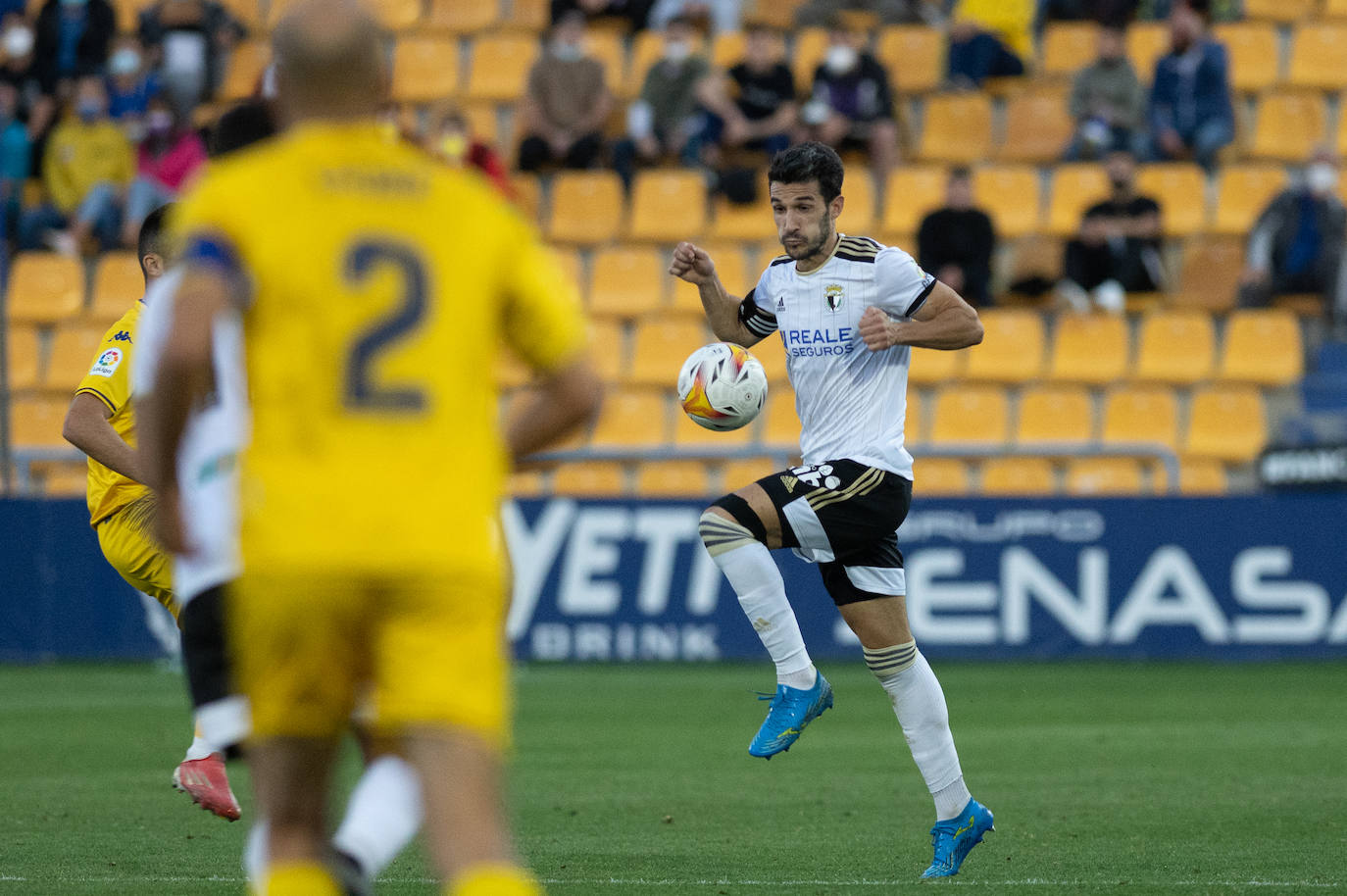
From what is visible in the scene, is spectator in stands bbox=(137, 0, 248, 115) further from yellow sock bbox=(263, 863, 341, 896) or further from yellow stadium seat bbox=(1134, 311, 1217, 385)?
yellow sock bbox=(263, 863, 341, 896)

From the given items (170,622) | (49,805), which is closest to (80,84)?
(170,622)

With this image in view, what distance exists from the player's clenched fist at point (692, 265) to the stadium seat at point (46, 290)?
42.1ft

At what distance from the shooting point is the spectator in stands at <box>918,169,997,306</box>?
1670 centimetres

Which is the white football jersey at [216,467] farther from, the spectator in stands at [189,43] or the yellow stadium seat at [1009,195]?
the spectator in stands at [189,43]

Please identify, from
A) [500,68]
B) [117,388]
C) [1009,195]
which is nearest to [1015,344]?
[1009,195]

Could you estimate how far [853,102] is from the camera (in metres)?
18.2

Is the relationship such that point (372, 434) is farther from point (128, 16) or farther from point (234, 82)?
point (128, 16)

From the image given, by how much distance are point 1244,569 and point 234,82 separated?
1155cm

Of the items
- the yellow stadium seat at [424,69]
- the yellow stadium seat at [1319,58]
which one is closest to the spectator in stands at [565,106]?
the yellow stadium seat at [424,69]

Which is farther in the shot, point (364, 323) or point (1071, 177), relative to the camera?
point (1071, 177)

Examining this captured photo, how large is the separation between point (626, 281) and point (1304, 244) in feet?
19.6

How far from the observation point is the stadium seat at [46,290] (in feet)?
61.5

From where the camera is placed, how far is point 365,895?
417 centimetres

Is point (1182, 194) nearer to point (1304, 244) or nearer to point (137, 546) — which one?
point (1304, 244)
